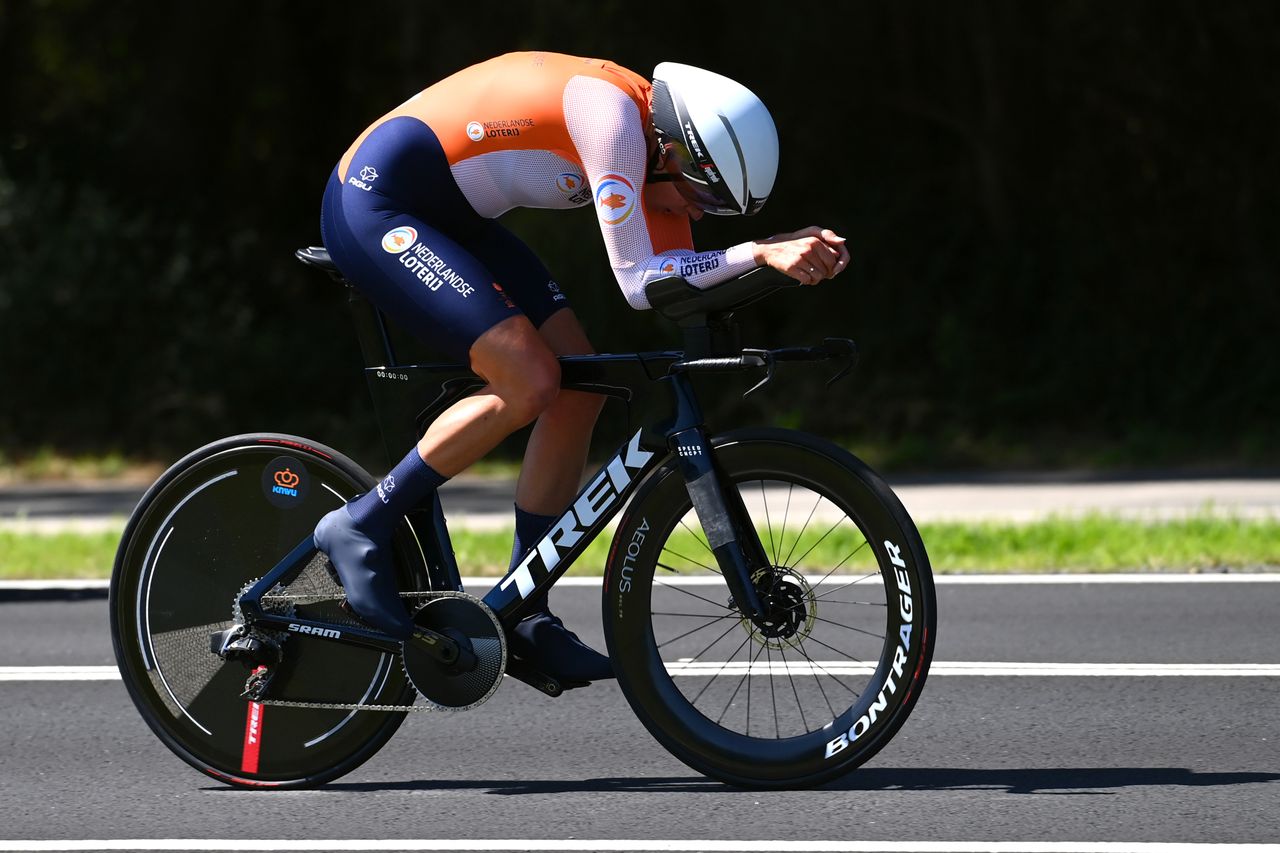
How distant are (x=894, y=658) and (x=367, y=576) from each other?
128 centimetres

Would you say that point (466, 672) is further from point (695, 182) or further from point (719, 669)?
point (695, 182)

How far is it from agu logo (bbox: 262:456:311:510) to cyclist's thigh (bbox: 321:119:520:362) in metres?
0.50

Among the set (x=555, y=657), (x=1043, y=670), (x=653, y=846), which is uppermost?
(x=555, y=657)

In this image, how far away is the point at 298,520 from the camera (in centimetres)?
512

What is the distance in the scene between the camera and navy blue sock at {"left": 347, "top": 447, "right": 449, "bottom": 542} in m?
4.89

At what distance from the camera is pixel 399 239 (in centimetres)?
486

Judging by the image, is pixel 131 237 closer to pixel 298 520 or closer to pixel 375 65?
pixel 375 65

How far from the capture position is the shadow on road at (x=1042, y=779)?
498cm

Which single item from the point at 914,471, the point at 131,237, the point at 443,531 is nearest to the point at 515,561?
the point at 443,531

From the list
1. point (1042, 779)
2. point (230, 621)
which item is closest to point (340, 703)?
point (230, 621)

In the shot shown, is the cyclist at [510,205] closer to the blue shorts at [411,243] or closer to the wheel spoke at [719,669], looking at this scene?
the blue shorts at [411,243]

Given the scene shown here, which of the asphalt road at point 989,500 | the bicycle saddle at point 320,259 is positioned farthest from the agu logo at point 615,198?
the asphalt road at point 989,500

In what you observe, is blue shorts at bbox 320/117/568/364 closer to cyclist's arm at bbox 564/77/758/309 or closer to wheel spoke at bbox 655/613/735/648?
cyclist's arm at bbox 564/77/758/309

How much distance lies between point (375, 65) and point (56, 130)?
10.5ft
